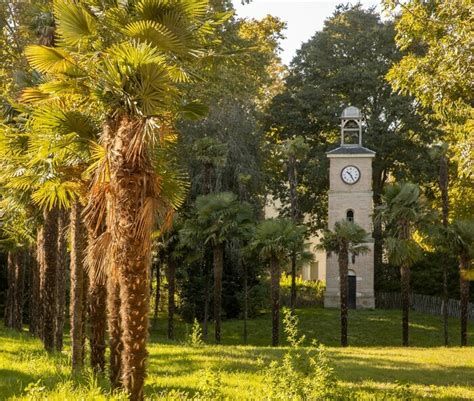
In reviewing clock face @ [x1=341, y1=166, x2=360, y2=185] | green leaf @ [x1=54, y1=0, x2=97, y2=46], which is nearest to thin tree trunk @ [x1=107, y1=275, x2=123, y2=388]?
green leaf @ [x1=54, y1=0, x2=97, y2=46]

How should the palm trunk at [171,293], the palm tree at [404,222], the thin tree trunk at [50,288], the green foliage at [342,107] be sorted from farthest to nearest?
the green foliage at [342,107] → the palm tree at [404,222] → the palm trunk at [171,293] → the thin tree trunk at [50,288]

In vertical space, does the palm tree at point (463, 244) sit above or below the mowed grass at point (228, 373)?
above

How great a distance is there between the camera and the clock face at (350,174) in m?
46.4

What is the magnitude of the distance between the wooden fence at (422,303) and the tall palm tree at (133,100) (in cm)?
3846

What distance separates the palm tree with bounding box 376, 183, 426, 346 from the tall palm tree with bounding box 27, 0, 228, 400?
24.3 metres

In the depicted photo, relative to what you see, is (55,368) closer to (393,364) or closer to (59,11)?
(59,11)

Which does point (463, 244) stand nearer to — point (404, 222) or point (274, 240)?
point (404, 222)

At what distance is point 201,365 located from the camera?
56.3 ft

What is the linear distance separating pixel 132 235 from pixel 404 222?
2666 cm

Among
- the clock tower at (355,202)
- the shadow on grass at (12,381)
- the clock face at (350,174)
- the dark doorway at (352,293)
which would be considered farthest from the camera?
the dark doorway at (352,293)

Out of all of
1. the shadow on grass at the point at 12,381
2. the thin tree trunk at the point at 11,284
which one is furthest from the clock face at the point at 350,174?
the shadow on grass at the point at 12,381

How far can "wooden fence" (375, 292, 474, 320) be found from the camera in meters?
46.1

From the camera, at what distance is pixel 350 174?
46625 mm

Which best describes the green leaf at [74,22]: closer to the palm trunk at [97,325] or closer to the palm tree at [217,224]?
the palm trunk at [97,325]
